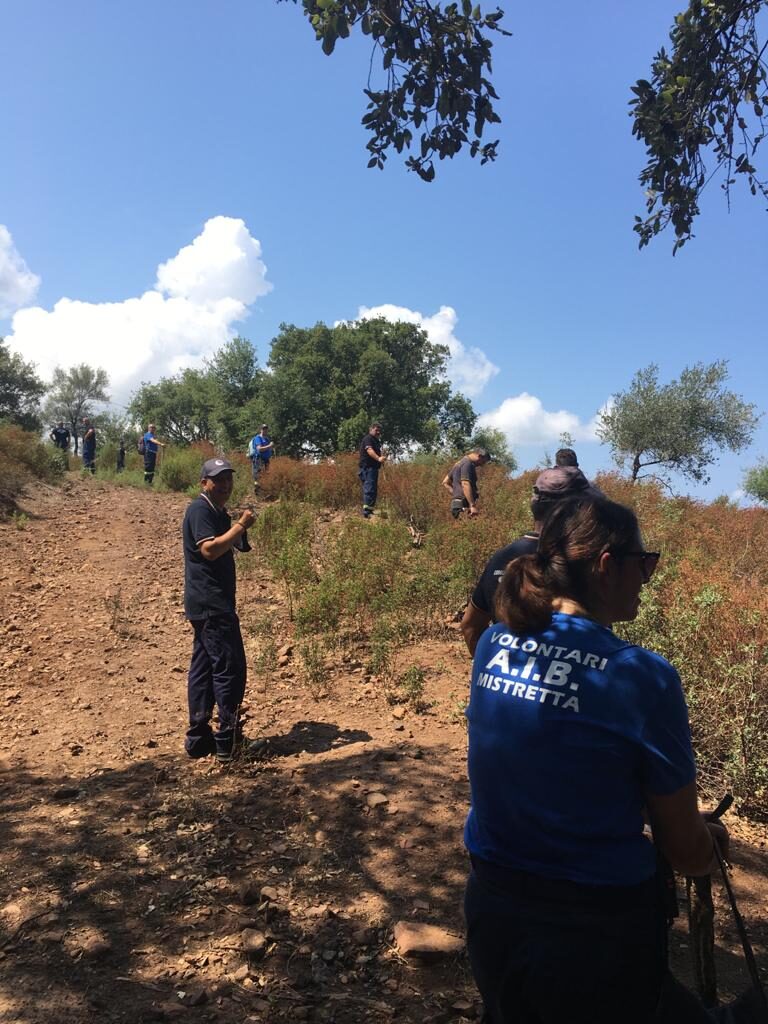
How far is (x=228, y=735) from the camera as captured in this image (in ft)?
13.1

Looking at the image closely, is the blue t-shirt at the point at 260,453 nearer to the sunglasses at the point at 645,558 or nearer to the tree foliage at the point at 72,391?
the sunglasses at the point at 645,558

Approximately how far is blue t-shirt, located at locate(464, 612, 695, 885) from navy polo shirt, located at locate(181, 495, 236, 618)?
2886 mm

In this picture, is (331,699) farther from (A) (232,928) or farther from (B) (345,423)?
(B) (345,423)

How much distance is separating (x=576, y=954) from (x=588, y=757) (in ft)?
1.12

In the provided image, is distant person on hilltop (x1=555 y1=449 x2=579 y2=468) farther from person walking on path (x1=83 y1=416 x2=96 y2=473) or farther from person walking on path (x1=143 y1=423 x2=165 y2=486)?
person walking on path (x1=83 y1=416 x2=96 y2=473)

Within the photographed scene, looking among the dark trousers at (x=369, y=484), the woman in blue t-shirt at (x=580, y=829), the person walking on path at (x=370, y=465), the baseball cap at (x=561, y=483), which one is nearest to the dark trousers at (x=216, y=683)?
the baseball cap at (x=561, y=483)

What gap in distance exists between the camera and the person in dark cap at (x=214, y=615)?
3914 millimetres

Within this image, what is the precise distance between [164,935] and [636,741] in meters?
2.13

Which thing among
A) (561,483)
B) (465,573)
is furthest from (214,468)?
(465,573)

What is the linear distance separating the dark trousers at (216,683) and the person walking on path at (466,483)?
201 inches

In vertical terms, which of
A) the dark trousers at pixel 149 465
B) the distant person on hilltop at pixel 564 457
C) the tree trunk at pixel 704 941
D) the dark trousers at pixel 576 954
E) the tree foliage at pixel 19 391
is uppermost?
the tree foliage at pixel 19 391

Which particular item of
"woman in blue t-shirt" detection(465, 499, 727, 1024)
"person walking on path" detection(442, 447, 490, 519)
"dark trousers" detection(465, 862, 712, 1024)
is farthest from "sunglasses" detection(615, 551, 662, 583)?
"person walking on path" detection(442, 447, 490, 519)

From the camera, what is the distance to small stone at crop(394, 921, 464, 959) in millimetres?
2375

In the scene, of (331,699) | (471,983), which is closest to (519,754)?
(471,983)
